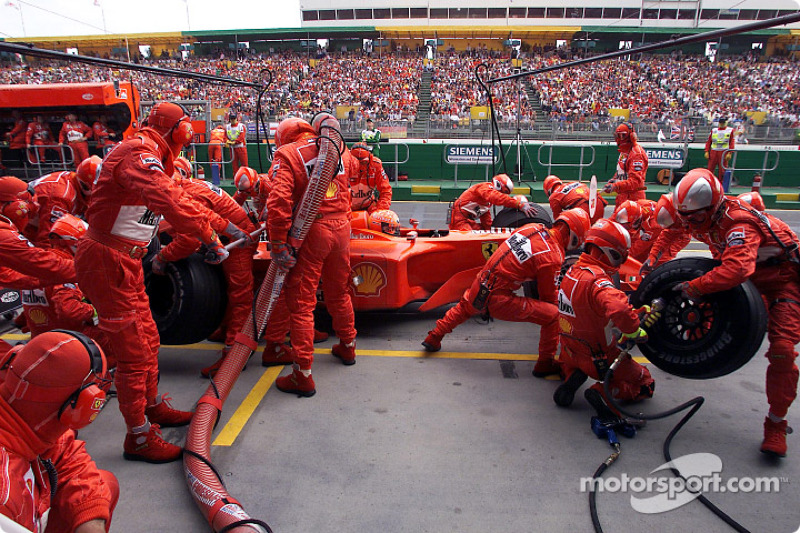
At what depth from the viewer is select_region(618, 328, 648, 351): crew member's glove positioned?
317 centimetres

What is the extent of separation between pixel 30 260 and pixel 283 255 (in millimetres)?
1551

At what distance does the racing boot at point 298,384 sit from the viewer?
3.93m

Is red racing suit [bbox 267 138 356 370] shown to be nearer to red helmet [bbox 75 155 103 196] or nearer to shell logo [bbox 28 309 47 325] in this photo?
red helmet [bbox 75 155 103 196]

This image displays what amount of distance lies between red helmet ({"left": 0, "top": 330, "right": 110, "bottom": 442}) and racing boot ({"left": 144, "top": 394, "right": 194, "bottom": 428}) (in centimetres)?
173

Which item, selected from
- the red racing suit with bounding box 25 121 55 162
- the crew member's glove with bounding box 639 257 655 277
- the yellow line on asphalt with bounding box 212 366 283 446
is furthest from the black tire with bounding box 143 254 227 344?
the red racing suit with bounding box 25 121 55 162

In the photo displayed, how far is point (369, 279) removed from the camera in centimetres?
485

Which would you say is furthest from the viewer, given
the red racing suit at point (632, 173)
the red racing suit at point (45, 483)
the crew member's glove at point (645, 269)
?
the red racing suit at point (632, 173)

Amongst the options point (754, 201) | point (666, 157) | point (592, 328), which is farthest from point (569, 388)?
point (666, 157)

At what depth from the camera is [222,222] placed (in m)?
3.94

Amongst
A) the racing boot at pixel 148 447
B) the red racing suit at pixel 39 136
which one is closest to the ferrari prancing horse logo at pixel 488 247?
the racing boot at pixel 148 447

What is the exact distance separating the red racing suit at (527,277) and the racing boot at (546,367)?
0.11 feet

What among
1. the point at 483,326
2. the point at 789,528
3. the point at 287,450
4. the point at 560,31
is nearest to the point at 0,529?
the point at 287,450

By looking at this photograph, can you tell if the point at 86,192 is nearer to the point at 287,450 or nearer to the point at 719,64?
the point at 287,450

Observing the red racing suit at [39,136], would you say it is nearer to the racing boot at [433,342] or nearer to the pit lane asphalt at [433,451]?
the pit lane asphalt at [433,451]
